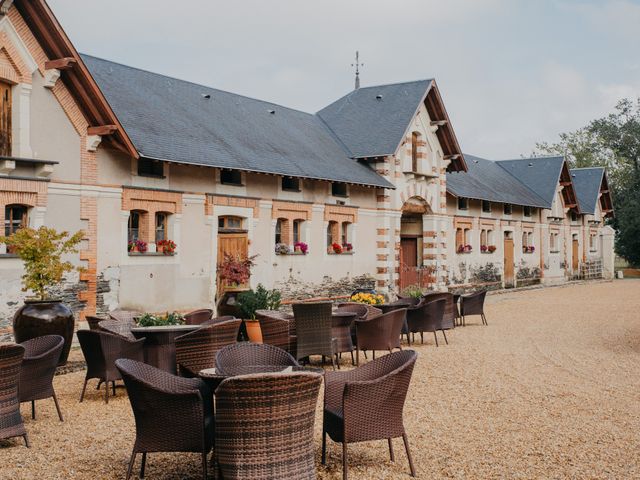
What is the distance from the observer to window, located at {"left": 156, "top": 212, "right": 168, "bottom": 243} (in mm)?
14553

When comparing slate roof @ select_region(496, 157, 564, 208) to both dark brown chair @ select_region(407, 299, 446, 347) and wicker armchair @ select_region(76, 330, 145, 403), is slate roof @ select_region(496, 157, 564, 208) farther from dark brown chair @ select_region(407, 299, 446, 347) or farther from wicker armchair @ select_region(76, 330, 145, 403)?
wicker armchair @ select_region(76, 330, 145, 403)

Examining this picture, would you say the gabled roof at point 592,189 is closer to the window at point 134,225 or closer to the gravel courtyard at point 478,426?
the gravel courtyard at point 478,426

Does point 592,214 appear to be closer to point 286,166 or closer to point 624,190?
point 624,190

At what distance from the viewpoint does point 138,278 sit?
45.0ft

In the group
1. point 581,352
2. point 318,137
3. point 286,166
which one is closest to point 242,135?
point 286,166

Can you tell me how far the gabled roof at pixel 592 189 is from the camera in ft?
124

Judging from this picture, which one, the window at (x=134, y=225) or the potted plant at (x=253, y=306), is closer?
the potted plant at (x=253, y=306)

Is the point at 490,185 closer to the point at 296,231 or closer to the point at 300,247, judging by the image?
the point at 296,231

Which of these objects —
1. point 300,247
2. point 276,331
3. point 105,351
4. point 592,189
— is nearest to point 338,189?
point 300,247

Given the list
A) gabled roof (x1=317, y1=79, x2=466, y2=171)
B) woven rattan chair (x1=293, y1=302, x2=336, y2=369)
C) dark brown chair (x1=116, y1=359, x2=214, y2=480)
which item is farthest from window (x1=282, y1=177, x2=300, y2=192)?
dark brown chair (x1=116, y1=359, x2=214, y2=480)

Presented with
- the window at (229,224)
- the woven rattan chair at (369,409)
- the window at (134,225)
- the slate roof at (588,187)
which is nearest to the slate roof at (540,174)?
the slate roof at (588,187)

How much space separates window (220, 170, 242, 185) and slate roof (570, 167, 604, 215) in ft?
84.0

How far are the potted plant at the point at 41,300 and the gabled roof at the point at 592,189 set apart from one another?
3180 cm

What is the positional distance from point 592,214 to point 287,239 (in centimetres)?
2539
